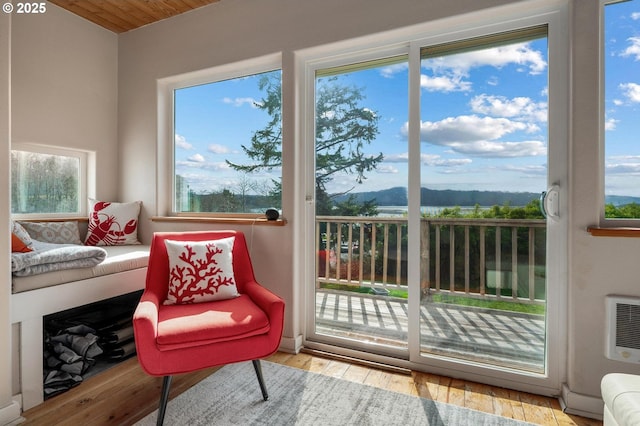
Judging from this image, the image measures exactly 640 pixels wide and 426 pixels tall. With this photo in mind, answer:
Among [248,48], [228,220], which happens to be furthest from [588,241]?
[248,48]

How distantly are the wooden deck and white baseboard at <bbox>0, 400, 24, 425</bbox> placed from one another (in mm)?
1693

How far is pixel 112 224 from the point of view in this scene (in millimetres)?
2848

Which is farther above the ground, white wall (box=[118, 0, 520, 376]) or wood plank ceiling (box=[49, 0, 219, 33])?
wood plank ceiling (box=[49, 0, 219, 33])

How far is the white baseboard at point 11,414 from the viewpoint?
5.17 ft

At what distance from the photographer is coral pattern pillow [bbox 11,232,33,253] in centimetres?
192

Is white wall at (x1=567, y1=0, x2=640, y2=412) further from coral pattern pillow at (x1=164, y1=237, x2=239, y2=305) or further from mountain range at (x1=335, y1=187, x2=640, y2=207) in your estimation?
coral pattern pillow at (x1=164, y1=237, x2=239, y2=305)

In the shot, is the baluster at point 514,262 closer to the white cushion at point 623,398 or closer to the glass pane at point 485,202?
the glass pane at point 485,202

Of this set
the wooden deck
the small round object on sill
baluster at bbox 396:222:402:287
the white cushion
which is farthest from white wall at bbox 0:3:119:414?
the white cushion

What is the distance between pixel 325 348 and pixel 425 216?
1.16 metres

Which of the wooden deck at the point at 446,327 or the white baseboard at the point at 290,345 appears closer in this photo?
the wooden deck at the point at 446,327

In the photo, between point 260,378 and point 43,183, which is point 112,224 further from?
point 260,378

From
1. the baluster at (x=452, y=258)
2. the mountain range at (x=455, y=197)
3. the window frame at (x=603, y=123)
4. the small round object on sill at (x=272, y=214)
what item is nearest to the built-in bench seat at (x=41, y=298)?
the small round object on sill at (x=272, y=214)

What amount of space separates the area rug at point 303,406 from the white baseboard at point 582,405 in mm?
331

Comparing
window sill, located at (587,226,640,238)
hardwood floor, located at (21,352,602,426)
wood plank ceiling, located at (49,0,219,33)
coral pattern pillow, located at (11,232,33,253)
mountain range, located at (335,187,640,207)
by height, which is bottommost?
hardwood floor, located at (21,352,602,426)
